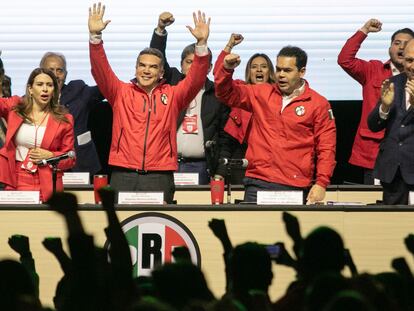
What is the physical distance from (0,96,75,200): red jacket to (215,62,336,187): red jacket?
3.30 feet

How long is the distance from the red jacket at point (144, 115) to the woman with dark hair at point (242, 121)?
1.46 m

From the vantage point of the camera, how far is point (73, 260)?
1.05 m

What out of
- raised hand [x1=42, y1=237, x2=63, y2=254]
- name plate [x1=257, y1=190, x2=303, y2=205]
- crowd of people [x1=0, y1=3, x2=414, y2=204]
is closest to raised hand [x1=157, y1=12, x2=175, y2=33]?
crowd of people [x1=0, y1=3, x2=414, y2=204]

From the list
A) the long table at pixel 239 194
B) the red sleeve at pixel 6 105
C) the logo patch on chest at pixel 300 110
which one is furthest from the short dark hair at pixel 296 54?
the red sleeve at pixel 6 105

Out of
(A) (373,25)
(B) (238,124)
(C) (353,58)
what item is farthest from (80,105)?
(A) (373,25)

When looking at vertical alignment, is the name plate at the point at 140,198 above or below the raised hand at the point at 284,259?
below

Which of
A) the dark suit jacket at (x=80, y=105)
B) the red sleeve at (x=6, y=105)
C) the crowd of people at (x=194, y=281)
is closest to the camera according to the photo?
the crowd of people at (x=194, y=281)

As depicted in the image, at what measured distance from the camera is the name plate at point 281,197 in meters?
5.48

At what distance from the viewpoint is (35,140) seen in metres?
6.15

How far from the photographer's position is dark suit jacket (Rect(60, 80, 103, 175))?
26.7 ft

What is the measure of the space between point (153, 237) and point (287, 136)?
1.16 m

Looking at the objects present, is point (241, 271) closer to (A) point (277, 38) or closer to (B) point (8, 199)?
(B) point (8, 199)

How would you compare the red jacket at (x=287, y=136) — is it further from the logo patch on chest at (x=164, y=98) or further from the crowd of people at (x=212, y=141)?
the logo patch on chest at (x=164, y=98)

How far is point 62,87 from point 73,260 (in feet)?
23.4
